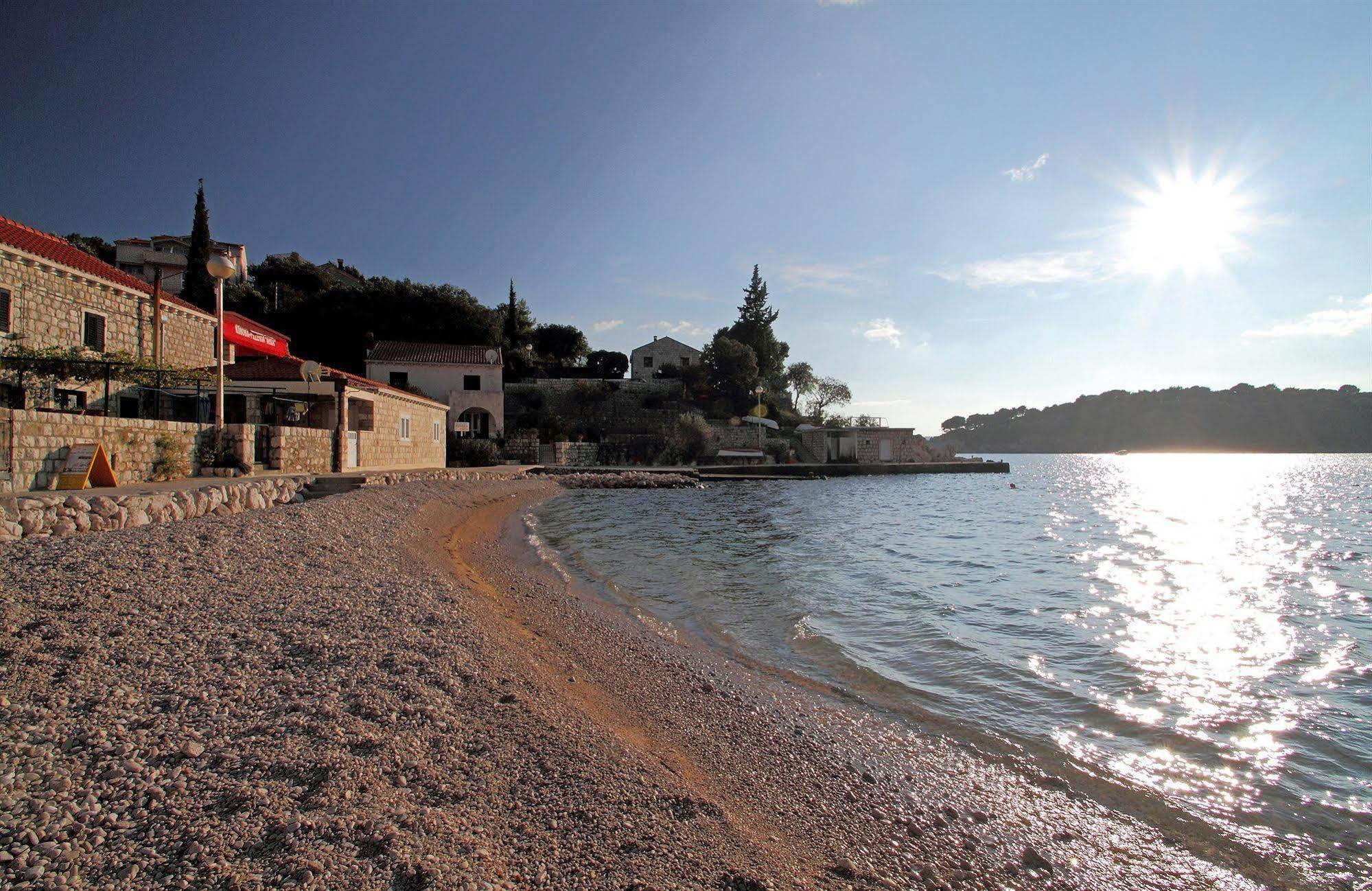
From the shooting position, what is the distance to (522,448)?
3506cm

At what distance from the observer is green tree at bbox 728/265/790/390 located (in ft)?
182

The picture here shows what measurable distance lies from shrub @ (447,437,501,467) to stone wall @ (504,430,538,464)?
2.88 m

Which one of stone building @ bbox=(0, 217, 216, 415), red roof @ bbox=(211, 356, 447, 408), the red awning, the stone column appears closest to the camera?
stone building @ bbox=(0, 217, 216, 415)

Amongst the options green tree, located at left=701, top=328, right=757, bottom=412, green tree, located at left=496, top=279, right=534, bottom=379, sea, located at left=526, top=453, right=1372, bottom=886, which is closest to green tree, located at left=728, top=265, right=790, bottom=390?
green tree, located at left=701, top=328, right=757, bottom=412

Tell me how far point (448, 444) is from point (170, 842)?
3010 cm

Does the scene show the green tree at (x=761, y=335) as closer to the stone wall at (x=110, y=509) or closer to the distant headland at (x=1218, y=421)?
the stone wall at (x=110, y=509)

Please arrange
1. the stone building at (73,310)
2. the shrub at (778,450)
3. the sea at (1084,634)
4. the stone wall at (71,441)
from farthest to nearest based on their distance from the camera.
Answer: the shrub at (778,450)
the stone building at (73,310)
the stone wall at (71,441)
the sea at (1084,634)

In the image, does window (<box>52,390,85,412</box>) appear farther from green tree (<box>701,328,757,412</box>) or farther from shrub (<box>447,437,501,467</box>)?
green tree (<box>701,328,757,412</box>)

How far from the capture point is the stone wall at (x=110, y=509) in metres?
7.14

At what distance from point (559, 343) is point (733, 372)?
17.9 meters

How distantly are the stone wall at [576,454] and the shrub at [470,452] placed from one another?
4.43 meters

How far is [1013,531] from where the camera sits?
18.9 m

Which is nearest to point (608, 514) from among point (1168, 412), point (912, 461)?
point (912, 461)

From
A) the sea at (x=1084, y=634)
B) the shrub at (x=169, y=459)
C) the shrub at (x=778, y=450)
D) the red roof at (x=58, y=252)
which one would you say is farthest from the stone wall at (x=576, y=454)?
the shrub at (x=169, y=459)
